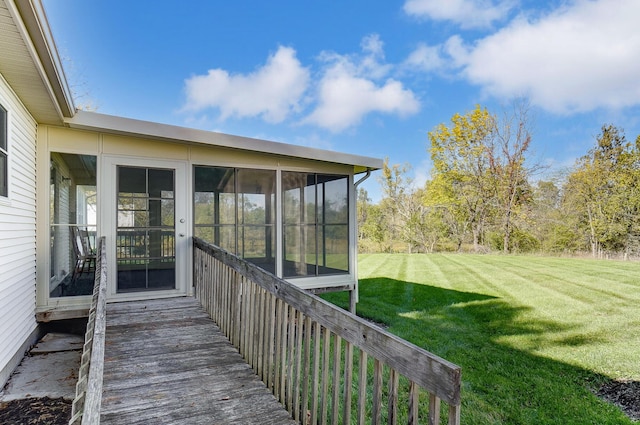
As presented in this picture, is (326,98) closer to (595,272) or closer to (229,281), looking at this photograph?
(595,272)

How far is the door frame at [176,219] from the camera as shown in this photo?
4.57 metres

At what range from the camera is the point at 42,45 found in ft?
8.48

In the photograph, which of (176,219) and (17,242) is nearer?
(17,242)

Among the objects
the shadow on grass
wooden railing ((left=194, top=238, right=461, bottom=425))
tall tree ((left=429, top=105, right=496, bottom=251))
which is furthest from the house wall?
tall tree ((left=429, top=105, right=496, bottom=251))

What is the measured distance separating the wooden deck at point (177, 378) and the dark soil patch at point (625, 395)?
11.6 ft

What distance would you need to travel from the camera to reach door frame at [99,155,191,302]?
457 centimetres

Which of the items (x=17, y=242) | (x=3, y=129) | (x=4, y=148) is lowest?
(x=17, y=242)

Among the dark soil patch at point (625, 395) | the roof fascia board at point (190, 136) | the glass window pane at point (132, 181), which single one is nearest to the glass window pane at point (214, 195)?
the roof fascia board at point (190, 136)

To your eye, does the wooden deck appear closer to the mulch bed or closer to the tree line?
the mulch bed

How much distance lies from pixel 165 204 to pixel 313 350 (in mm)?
3650

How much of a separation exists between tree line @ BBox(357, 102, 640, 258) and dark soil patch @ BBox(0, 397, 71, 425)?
19133 millimetres

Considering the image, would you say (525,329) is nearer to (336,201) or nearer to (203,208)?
(336,201)

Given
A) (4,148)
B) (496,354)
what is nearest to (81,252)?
(4,148)

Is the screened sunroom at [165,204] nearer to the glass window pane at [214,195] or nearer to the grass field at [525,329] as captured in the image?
the glass window pane at [214,195]
